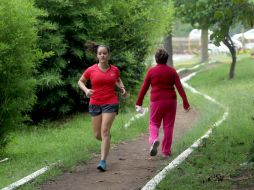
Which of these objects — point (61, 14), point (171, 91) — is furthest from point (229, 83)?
point (171, 91)

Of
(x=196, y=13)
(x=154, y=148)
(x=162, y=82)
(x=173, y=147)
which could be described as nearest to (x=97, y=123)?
(x=154, y=148)

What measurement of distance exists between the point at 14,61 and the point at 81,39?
5916 mm

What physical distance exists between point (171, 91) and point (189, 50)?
6367 centimetres

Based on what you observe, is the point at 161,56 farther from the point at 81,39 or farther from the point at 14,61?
the point at 81,39

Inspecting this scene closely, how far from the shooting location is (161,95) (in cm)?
1041

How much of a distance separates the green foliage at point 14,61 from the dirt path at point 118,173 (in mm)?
1664

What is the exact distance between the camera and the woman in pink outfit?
34.0 feet

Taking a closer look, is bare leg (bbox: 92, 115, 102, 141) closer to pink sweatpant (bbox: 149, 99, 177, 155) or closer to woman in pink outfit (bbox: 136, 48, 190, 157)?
woman in pink outfit (bbox: 136, 48, 190, 157)

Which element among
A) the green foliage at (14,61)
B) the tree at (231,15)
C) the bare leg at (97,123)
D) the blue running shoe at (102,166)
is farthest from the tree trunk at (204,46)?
the blue running shoe at (102,166)

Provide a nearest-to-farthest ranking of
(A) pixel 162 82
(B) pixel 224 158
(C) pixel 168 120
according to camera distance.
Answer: (B) pixel 224 158 → (A) pixel 162 82 → (C) pixel 168 120

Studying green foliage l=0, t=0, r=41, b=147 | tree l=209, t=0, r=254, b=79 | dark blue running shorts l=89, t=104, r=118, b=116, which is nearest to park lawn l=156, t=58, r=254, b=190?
dark blue running shorts l=89, t=104, r=118, b=116

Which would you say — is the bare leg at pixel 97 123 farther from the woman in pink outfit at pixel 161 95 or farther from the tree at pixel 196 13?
the tree at pixel 196 13

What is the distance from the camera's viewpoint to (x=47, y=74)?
16062 mm

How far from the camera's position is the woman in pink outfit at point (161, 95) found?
34.0ft
